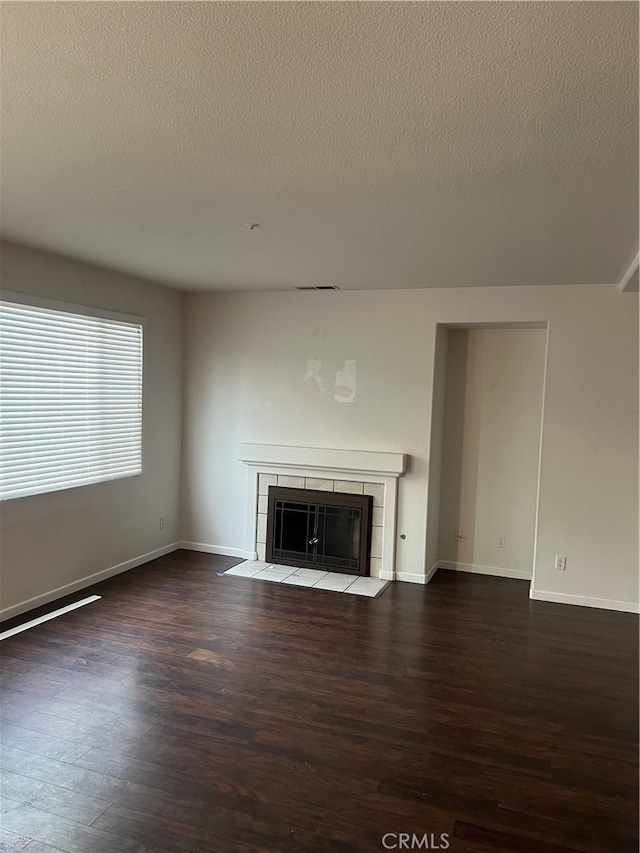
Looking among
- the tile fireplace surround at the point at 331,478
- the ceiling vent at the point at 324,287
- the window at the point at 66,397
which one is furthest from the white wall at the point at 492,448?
the window at the point at 66,397

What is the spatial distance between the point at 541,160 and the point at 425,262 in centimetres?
177

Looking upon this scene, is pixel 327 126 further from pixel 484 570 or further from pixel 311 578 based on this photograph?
pixel 484 570

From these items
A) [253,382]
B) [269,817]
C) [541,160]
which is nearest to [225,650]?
[269,817]

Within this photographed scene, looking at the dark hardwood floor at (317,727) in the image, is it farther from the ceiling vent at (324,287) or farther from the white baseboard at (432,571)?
the ceiling vent at (324,287)

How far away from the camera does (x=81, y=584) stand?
4.62m

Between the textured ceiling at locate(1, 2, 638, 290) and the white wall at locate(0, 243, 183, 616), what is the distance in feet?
1.90

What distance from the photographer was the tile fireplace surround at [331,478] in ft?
16.8

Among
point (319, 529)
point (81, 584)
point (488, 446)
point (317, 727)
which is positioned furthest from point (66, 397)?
point (488, 446)

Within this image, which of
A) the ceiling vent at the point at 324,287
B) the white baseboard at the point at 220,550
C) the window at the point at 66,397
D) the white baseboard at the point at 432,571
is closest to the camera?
the window at the point at 66,397

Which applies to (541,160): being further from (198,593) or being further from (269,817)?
(198,593)

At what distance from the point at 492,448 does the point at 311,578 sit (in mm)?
1941

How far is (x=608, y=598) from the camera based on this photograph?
15.0 feet

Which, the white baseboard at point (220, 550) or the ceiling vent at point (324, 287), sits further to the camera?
the white baseboard at point (220, 550)
